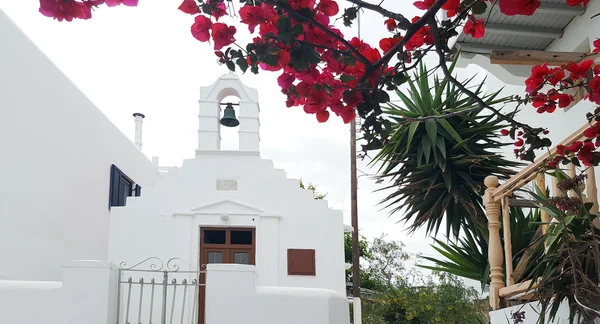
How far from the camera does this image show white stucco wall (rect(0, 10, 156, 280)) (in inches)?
365

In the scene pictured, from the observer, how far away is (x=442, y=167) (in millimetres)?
7543

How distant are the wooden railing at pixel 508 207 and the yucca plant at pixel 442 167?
1840 millimetres

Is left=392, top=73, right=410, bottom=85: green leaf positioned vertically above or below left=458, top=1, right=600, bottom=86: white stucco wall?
below

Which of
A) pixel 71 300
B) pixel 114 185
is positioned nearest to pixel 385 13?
pixel 71 300

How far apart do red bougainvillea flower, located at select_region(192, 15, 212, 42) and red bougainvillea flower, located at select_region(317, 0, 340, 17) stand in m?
0.52

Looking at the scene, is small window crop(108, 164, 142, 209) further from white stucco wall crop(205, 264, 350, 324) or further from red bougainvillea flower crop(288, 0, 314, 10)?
red bougainvillea flower crop(288, 0, 314, 10)

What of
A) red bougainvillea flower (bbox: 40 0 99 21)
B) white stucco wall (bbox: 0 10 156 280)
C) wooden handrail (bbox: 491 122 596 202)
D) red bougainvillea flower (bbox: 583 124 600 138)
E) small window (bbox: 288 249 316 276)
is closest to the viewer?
red bougainvillea flower (bbox: 40 0 99 21)

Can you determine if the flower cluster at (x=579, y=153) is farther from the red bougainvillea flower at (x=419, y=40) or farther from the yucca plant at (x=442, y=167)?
the yucca plant at (x=442, y=167)

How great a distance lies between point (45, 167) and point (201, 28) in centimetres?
810

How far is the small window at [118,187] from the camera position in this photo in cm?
1305

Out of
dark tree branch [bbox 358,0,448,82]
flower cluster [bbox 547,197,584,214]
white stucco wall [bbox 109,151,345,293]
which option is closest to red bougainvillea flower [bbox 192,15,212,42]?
dark tree branch [bbox 358,0,448,82]

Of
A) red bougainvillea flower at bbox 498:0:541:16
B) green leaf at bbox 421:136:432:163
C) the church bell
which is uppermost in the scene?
the church bell

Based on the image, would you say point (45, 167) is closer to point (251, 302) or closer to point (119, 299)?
point (119, 299)

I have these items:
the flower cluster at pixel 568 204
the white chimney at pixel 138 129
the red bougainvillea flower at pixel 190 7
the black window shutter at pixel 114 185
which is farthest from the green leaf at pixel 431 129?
the white chimney at pixel 138 129
